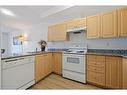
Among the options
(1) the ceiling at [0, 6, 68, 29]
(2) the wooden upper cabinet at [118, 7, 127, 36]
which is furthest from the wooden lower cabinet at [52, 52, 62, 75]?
(2) the wooden upper cabinet at [118, 7, 127, 36]

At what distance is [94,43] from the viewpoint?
3742 millimetres

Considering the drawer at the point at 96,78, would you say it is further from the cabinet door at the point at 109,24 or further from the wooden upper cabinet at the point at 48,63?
the wooden upper cabinet at the point at 48,63

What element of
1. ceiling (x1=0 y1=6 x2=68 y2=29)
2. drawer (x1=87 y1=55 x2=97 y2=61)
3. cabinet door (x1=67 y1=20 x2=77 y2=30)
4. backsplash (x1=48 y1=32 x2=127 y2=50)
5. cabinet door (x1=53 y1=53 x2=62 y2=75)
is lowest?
cabinet door (x1=53 y1=53 x2=62 y2=75)

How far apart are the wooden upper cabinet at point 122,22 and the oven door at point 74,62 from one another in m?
1.12

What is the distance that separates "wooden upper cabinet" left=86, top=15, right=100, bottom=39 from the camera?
3.23 meters

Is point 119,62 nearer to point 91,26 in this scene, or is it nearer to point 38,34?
point 91,26

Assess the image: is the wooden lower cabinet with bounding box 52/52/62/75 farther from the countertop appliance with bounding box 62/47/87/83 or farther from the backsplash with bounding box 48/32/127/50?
the backsplash with bounding box 48/32/127/50

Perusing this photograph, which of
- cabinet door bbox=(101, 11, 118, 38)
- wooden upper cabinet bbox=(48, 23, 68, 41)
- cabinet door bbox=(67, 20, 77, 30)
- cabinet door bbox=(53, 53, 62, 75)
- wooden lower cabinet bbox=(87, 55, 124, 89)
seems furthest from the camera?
wooden upper cabinet bbox=(48, 23, 68, 41)

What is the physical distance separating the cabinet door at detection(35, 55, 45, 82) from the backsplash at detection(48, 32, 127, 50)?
137cm

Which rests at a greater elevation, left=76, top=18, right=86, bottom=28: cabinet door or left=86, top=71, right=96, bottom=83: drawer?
left=76, top=18, right=86, bottom=28: cabinet door

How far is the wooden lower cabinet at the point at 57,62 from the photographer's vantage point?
401 cm

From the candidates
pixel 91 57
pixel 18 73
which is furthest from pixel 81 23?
pixel 18 73

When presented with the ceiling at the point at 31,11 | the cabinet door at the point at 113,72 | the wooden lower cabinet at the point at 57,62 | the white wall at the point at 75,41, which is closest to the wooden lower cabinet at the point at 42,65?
the wooden lower cabinet at the point at 57,62

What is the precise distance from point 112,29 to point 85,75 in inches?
54.0
